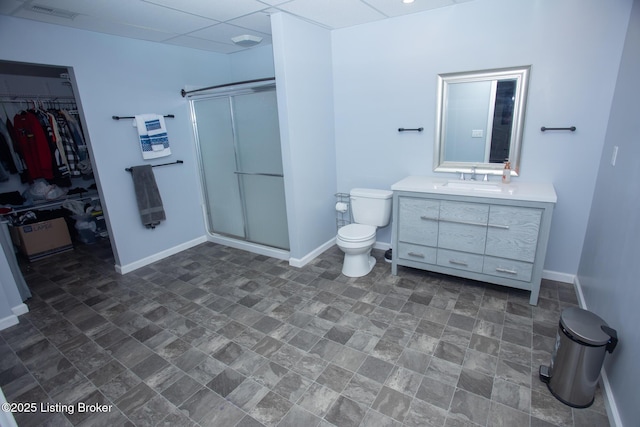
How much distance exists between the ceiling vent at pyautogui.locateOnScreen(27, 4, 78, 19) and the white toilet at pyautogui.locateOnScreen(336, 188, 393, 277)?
270cm

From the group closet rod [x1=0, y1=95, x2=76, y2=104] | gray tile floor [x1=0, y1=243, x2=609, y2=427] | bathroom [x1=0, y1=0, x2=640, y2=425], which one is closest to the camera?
gray tile floor [x1=0, y1=243, x2=609, y2=427]

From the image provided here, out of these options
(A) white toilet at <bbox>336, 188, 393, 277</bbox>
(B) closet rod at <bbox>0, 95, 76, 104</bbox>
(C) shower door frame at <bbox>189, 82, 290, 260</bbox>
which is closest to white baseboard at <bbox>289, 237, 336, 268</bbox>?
(C) shower door frame at <bbox>189, 82, 290, 260</bbox>

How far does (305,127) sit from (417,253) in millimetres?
1573

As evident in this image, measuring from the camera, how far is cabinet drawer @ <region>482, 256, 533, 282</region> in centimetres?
235

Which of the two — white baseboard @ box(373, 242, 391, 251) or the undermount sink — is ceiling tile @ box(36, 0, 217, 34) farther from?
white baseboard @ box(373, 242, 391, 251)

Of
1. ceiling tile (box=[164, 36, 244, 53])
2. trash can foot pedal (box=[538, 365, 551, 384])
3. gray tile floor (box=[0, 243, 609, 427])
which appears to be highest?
ceiling tile (box=[164, 36, 244, 53])

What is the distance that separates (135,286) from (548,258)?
3.75 m

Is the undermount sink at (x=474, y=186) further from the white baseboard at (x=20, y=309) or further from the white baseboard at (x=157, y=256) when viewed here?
the white baseboard at (x=20, y=309)

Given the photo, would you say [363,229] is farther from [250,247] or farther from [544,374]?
[544,374]

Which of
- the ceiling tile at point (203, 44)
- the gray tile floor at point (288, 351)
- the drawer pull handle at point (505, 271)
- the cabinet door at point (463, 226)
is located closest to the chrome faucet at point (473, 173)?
the cabinet door at point (463, 226)

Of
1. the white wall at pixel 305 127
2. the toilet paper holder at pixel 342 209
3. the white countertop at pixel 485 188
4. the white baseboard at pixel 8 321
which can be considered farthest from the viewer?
the toilet paper holder at pixel 342 209

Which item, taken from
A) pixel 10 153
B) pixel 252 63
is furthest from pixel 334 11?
pixel 10 153

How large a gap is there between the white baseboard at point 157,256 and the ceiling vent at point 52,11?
2.22 m

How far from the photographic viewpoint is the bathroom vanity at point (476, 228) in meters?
2.25
